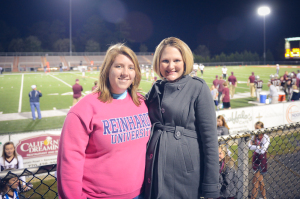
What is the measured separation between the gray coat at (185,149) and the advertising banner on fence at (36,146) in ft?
19.3

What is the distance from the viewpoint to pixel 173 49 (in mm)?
1825

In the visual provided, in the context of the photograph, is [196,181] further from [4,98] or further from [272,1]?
[272,1]

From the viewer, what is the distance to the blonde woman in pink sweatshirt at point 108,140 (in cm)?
153

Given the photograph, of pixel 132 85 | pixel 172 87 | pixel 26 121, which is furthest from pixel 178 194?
pixel 26 121

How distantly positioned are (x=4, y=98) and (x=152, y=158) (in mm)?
19079

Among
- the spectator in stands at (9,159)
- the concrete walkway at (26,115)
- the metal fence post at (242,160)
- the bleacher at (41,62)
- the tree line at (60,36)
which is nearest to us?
the metal fence post at (242,160)

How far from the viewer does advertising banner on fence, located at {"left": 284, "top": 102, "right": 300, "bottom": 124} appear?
10.1 m

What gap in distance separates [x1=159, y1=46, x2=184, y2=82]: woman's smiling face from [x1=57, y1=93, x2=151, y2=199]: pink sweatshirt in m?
0.41

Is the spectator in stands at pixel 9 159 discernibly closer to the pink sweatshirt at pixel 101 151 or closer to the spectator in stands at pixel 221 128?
the pink sweatshirt at pixel 101 151

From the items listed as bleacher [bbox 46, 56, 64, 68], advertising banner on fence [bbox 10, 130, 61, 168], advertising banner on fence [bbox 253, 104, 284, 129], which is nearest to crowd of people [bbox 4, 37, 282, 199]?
advertising banner on fence [bbox 10, 130, 61, 168]

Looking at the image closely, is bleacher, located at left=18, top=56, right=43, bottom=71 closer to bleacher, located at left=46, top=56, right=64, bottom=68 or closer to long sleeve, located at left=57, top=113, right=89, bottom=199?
bleacher, located at left=46, top=56, right=64, bottom=68

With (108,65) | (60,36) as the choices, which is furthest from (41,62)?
(108,65)

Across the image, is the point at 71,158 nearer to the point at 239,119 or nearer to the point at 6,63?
the point at 239,119

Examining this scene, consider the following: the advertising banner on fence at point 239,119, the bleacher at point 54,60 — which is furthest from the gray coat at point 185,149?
the bleacher at point 54,60
